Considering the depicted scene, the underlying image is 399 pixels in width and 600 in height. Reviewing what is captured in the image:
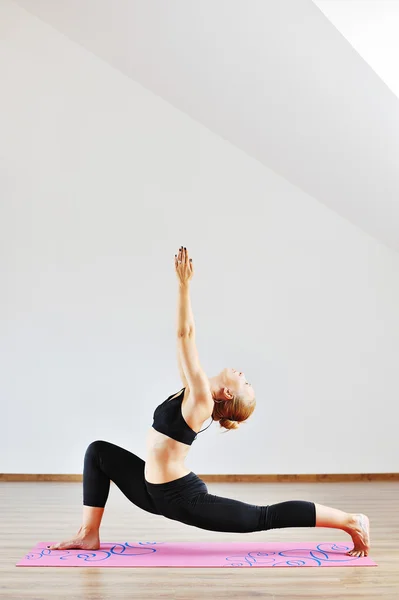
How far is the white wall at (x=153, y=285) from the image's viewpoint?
547cm

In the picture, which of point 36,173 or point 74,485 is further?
point 36,173

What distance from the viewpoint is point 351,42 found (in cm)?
347

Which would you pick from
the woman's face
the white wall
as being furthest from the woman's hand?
the white wall

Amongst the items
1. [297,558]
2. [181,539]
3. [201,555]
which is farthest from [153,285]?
[297,558]

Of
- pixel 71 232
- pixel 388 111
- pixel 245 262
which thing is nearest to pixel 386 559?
pixel 388 111

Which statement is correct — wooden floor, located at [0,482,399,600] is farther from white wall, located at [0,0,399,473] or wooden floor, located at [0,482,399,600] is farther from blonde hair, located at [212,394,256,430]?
blonde hair, located at [212,394,256,430]

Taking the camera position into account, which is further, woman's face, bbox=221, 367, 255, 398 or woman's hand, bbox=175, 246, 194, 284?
woman's face, bbox=221, 367, 255, 398

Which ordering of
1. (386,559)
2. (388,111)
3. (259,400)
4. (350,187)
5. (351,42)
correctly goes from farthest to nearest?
(259,400) < (350,187) < (388,111) < (351,42) < (386,559)

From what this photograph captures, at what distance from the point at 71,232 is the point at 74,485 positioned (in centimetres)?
179

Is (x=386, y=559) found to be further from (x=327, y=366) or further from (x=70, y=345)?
(x=70, y=345)

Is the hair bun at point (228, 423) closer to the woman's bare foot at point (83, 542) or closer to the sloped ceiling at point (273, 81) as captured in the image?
the woman's bare foot at point (83, 542)

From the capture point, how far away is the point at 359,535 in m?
2.89

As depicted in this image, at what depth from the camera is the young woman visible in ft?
8.96

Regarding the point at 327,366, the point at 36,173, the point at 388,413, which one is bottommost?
the point at 388,413
